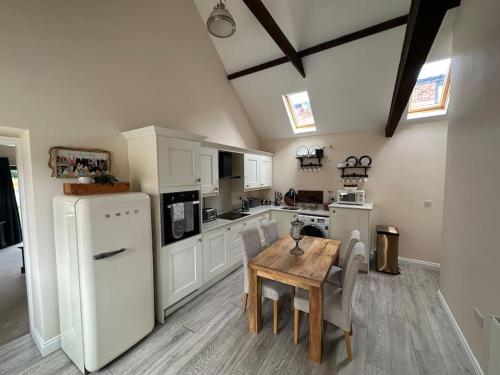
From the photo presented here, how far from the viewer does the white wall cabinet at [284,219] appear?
4224 mm

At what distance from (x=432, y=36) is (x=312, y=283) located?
212 cm

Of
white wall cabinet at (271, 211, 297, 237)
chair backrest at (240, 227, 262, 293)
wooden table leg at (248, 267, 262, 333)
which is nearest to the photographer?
wooden table leg at (248, 267, 262, 333)

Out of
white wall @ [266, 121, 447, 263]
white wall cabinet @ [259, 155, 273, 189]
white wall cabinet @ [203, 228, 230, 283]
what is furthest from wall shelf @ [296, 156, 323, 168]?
white wall cabinet @ [203, 228, 230, 283]

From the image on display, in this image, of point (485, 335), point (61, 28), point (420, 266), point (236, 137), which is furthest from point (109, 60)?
point (420, 266)

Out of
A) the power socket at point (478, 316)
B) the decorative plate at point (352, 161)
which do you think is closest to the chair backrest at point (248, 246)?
the power socket at point (478, 316)

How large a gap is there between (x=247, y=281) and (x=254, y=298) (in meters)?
0.31

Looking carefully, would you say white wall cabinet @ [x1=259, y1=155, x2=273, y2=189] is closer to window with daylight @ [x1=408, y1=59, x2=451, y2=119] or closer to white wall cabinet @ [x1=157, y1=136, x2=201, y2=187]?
white wall cabinet @ [x1=157, y1=136, x2=201, y2=187]

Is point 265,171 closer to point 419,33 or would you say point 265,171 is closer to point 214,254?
point 214,254

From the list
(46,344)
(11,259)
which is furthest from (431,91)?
(11,259)

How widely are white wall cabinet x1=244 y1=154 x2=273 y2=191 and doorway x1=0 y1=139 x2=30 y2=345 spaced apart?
2.98 metres

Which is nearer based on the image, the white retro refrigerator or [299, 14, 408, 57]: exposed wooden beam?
the white retro refrigerator

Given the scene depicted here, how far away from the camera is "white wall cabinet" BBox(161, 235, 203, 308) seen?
2.22m

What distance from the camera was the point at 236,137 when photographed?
4.25m

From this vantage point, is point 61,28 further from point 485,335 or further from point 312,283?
point 485,335
